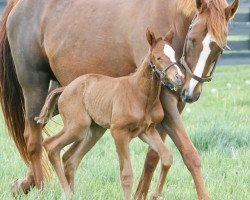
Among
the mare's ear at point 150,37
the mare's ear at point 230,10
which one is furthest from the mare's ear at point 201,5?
the mare's ear at point 150,37

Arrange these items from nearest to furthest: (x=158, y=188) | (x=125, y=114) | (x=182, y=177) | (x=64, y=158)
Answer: (x=125, y=114) < (x=158, y=188) < (x=64, y=158) < (x=182, y=177)

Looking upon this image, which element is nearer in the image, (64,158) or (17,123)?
(64,158)

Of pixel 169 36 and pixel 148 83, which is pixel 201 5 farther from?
pixel 148 83

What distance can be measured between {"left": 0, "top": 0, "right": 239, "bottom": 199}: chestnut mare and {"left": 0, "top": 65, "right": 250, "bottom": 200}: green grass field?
0.78 feet

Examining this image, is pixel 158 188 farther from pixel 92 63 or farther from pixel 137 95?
pixel 92 63

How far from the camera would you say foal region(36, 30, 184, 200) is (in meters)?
5.29

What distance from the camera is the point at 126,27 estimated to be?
5.99 meters

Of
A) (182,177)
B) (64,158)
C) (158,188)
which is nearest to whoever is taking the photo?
(158,188)

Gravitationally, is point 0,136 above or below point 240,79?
above

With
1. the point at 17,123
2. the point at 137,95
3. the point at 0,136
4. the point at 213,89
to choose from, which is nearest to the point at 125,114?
the point at 137,95

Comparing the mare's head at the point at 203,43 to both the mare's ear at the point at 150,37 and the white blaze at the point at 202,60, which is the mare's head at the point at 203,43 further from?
the mare's ear at the point at 150,37

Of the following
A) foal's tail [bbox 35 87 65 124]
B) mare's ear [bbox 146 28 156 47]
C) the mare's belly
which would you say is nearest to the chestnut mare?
the mare's belly

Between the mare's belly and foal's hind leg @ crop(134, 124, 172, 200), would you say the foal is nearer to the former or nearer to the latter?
the mare's belly

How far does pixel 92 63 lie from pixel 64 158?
2.45 ft
